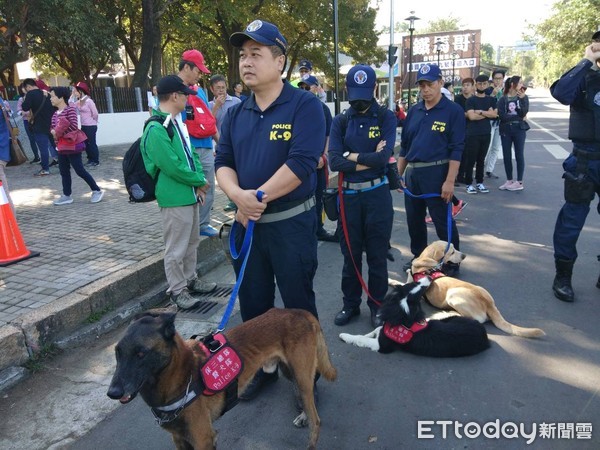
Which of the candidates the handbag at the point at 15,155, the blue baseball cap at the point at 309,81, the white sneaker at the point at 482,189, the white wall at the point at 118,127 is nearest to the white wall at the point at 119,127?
the white wall at the point at 118,127

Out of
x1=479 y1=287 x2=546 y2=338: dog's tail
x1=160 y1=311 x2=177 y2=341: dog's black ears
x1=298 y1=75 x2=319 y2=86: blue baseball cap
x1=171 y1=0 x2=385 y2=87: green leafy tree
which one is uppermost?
x1=171 y1=0 x2=385 y2=87: green leafy tree

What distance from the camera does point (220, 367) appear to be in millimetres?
2264

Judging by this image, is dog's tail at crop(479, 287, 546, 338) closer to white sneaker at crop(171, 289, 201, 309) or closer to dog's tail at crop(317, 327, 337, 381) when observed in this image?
dog's tail at crop(317, 327, 337, 381)

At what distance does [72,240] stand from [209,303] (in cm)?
249

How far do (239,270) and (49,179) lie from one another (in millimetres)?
9046

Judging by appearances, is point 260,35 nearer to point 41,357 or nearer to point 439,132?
point 439,132

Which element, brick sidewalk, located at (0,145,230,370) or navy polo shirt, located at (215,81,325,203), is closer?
navy polo shirt, located at (215,81,325,203)

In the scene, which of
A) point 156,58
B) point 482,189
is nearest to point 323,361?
point 482,189

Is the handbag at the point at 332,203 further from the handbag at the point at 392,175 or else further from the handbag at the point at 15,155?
the handbag at the point at 15,155

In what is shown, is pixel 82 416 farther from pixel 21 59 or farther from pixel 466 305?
pixel 21 59

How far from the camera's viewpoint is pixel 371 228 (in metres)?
3.87

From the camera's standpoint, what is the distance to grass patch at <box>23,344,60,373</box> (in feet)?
11.3

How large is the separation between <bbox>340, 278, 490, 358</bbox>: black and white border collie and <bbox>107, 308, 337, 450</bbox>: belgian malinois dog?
2.97 ft

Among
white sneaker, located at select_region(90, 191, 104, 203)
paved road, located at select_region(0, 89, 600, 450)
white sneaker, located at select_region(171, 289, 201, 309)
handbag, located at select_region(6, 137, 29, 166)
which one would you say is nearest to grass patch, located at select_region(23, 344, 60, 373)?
paved road, located at select_region(0, 89, 600, 450)
